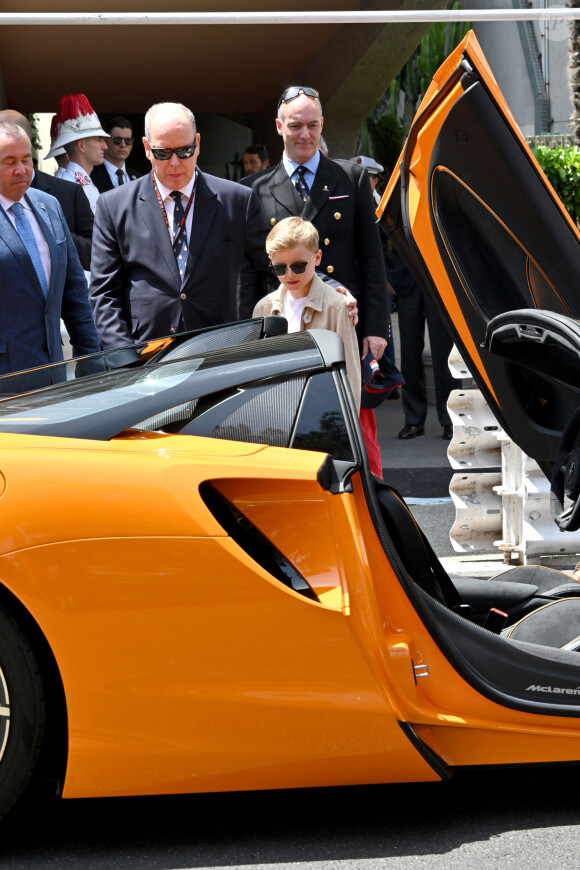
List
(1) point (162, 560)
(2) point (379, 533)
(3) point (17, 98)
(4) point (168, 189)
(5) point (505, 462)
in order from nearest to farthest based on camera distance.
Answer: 1. (1) point (162, 560)
2. (2) point (379, 533)
3. (4) point (168, 189)
4. (5) point (505, 462)
5. (3) point (17, 98)

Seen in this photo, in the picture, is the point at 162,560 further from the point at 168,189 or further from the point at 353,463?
the point at 168,189

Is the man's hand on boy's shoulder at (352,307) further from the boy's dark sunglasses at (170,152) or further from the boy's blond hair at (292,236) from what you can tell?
the boy's dark sunglasses at (170,152)

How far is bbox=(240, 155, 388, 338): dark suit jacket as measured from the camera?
4859mm

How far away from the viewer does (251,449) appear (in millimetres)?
2463

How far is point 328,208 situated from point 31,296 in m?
1.34

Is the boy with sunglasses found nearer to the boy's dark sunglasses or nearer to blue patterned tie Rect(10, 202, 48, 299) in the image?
the boy's dark sunglasses

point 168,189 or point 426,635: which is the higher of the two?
point 168,189

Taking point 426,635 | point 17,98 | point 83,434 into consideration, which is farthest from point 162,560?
point 17,98

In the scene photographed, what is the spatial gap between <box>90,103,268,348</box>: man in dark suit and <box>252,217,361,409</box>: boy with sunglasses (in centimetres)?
24

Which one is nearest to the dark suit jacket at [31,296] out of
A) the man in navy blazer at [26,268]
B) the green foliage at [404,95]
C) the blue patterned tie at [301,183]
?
the man in navy blazer at [26,268]

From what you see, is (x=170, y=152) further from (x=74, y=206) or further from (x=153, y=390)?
(x=74, y=206)

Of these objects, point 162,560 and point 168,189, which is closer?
point 162,560

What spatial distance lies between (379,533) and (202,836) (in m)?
0.78

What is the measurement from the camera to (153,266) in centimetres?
432
